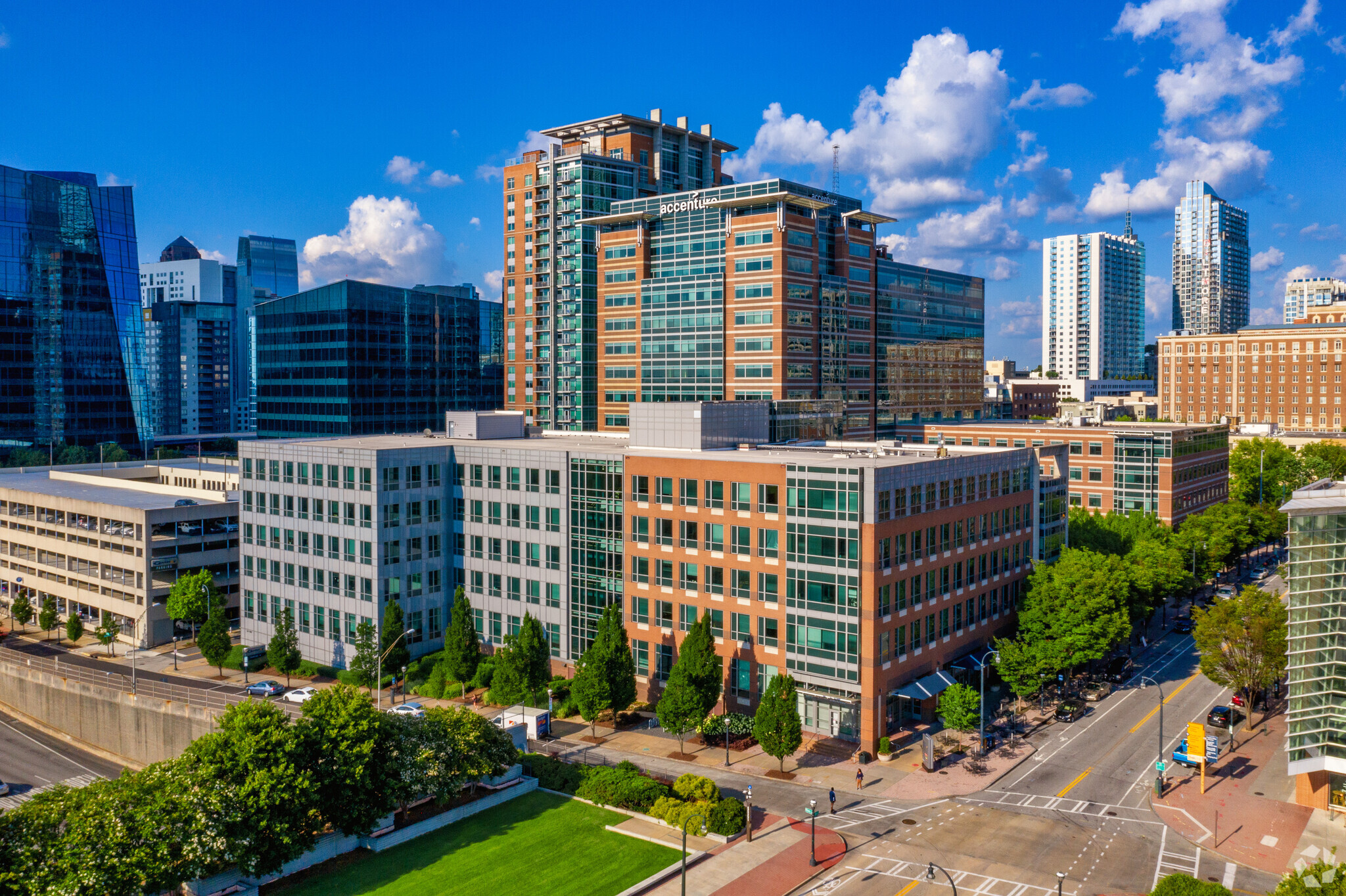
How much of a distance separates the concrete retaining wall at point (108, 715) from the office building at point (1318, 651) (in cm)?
7655

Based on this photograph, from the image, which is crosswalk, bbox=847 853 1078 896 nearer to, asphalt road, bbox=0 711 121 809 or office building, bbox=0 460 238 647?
asphalt road, bbox=0 711 121 809

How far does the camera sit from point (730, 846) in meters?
54.6

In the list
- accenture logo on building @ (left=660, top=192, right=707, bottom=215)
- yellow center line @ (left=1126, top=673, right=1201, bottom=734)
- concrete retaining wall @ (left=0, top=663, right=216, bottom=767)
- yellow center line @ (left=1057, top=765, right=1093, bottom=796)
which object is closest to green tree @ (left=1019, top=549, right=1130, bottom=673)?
yellow center line @ (left=1126, top=673, right=1201, bottom=734)

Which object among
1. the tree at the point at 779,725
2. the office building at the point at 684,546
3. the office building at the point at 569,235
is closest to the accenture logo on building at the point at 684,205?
the office building at the point at 569,235

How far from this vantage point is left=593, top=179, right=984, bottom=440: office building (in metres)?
114

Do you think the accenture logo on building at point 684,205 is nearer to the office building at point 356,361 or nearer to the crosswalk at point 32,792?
the office building at point 356,361

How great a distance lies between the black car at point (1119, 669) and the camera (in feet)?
285

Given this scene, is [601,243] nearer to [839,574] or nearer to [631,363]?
[631,363]

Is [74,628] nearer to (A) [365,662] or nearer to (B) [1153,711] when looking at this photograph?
(A) [365,662]

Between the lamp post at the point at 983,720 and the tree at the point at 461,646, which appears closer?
the lamp post at the point at 983,720

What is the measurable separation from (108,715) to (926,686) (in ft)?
229

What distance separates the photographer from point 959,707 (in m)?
66.9

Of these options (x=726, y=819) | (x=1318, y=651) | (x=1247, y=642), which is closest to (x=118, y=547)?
(x=726, y=819)

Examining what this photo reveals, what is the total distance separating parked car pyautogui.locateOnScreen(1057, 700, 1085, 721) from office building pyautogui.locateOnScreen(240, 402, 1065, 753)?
7.49m
